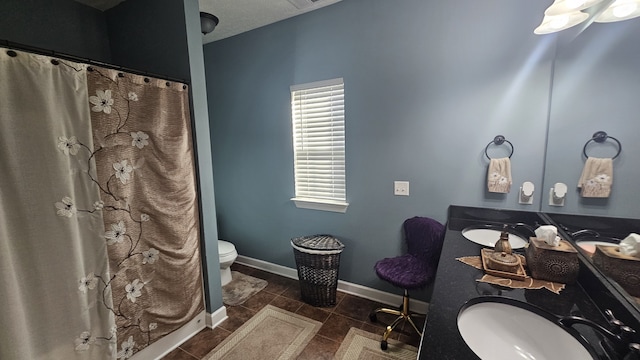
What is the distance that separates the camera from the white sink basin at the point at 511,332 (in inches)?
31.6

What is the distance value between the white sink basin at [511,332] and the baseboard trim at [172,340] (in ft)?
6.20

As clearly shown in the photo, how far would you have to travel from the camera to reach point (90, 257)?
4.33ft

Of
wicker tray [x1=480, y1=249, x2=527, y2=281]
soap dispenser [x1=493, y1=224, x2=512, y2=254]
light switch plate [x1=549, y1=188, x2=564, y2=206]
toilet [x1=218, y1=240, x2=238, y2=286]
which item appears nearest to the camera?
wicker tray [x1=480, y1=249, x2=527, y2=281]

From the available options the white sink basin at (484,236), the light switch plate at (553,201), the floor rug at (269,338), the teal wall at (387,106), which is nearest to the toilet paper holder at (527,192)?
the teal wall at (387,106)

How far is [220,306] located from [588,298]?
88.7 inches

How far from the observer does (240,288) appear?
256cm

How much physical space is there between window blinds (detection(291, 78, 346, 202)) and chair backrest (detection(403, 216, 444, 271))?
0.67 meters

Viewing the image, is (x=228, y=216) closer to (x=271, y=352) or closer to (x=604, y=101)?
(x=271, y=352)

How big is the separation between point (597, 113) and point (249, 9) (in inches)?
97.3

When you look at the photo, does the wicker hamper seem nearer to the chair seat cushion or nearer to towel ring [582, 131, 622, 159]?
the chair seat cushion

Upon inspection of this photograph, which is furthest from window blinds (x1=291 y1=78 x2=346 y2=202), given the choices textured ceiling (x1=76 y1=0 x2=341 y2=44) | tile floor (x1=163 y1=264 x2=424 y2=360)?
tile floor (x1=163 y1=264 x2=424 y2=360)

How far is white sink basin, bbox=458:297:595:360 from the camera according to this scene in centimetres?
80

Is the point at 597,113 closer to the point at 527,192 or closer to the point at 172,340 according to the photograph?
the point at 527,192

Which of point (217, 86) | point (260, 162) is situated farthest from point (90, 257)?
point (217, 86)
